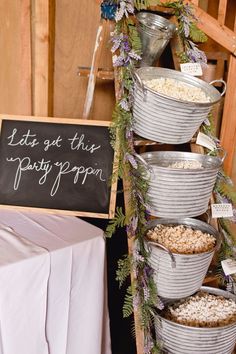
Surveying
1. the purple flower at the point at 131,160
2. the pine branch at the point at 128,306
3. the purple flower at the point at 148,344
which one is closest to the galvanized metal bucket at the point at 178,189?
the purple flower at the point at 131,160

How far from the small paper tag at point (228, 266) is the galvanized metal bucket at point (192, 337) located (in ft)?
0.61

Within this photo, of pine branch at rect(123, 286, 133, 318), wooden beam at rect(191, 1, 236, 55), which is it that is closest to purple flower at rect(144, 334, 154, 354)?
pine branch at rect(123, 286, 133, 318)

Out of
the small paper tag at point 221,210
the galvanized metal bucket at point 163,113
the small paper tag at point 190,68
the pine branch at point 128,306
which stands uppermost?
the small paper tag at point 190,68

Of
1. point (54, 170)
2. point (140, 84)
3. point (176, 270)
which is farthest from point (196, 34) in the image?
point (176, 270)

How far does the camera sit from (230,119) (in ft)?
6.72

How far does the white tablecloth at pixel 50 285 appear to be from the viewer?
1145 millimetres

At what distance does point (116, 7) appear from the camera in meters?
1.45

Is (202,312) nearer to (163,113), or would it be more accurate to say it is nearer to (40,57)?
(163,113)

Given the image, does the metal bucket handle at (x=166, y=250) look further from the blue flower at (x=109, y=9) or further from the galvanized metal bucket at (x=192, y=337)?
the blue flower at (x=109, y=9)

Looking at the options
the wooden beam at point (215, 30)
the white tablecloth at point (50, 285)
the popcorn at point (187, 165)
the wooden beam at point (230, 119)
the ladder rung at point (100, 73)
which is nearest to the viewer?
the white tablecloth at point (50, 285)

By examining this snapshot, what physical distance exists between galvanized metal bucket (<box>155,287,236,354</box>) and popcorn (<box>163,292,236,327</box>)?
1.6 inches

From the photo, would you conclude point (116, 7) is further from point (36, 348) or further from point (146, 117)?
point (36, 348)

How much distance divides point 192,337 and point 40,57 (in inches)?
48.1

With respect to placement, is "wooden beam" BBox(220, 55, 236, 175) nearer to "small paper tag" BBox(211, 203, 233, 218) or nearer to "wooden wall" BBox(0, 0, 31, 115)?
"small paper tag" BBox(211, 203, 233, 218)
